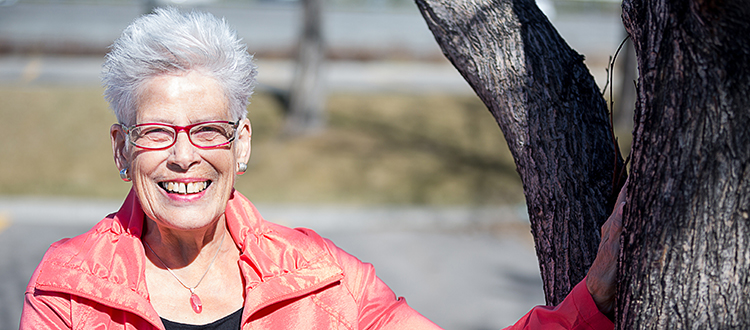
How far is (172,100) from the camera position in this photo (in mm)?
1749

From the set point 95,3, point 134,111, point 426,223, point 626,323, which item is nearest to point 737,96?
point 626,323

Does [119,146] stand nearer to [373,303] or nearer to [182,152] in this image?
[182,152]

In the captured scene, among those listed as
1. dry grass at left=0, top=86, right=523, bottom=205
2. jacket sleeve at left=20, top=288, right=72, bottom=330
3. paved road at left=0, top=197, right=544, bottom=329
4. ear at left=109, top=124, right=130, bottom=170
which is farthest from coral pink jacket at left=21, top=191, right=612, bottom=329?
dry grass at left=0, top=86, right=523, bottom=205

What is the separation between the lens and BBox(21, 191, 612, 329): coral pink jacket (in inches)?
66.9

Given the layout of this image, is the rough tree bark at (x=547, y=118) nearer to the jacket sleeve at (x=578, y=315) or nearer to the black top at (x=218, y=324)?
the jacket sleeve at (x=578, y=315)

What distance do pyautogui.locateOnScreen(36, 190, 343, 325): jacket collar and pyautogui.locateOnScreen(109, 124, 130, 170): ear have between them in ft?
0.51

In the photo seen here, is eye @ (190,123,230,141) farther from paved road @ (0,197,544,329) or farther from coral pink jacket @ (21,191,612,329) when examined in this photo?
paved road @ (0,197,544,329)

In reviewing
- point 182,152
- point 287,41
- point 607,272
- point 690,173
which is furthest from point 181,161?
point 287,41

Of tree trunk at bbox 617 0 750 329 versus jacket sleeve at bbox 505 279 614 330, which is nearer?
tree trunk at bbox 617 0 750 329

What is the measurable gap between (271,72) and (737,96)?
566 inches

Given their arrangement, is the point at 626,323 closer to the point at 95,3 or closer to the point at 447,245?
the point at 447,245

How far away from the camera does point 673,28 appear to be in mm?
1282

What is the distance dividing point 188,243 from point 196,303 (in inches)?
7.9

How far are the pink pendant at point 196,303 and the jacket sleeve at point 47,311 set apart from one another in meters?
0.36
